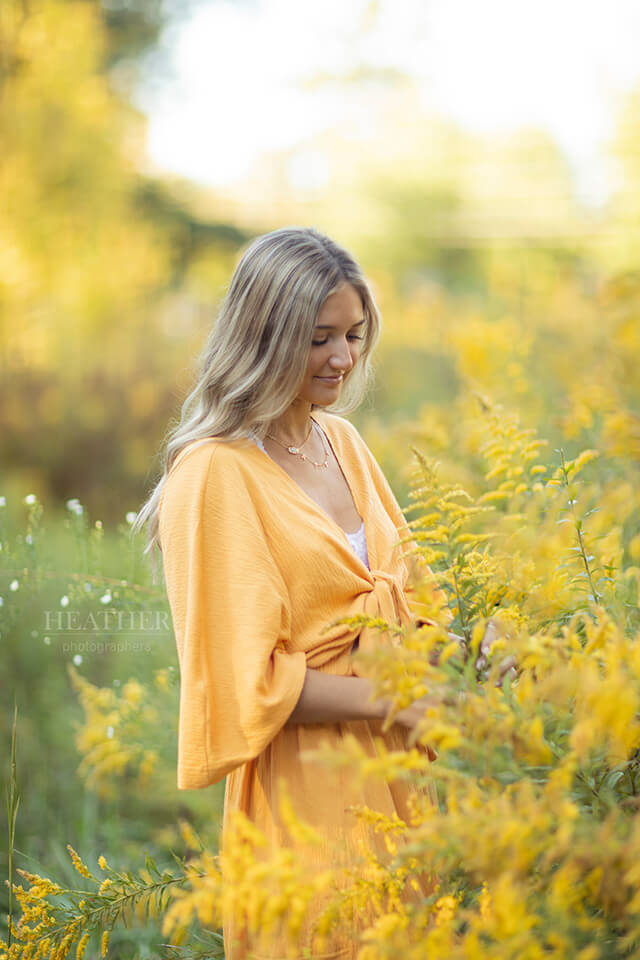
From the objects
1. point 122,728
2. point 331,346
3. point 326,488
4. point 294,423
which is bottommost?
point 122,728

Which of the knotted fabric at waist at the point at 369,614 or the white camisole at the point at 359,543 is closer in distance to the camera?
the knotted fabric at waist at the point at 369,614

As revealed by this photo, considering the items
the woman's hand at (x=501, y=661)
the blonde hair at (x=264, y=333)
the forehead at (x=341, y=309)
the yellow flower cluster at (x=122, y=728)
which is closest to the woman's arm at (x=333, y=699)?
the woman's hand at (x=501, y=661)

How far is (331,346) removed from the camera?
4.98ft

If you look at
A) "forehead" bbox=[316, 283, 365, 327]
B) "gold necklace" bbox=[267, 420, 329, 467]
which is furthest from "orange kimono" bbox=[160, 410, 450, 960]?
"forehead" bbox=[316, 283, 365, 327]

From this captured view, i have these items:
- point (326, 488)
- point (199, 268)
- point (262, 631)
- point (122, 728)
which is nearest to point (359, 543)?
point (326, 488)

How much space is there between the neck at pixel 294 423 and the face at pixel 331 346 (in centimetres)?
7

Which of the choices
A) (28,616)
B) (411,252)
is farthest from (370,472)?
(411,252)

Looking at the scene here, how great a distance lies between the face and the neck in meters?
0.07

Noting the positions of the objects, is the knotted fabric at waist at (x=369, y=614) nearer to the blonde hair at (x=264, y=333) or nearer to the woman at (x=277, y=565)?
the woman at (x=277, y=565)

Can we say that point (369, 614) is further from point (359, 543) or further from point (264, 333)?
point (264, 333)

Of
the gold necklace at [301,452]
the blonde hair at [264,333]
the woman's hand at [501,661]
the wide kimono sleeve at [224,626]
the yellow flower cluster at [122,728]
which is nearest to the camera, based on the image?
the woman's hand at [501,661]

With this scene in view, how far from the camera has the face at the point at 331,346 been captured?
1.50 m

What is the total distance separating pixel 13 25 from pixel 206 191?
792 centimetres

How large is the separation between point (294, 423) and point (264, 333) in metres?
0.21
